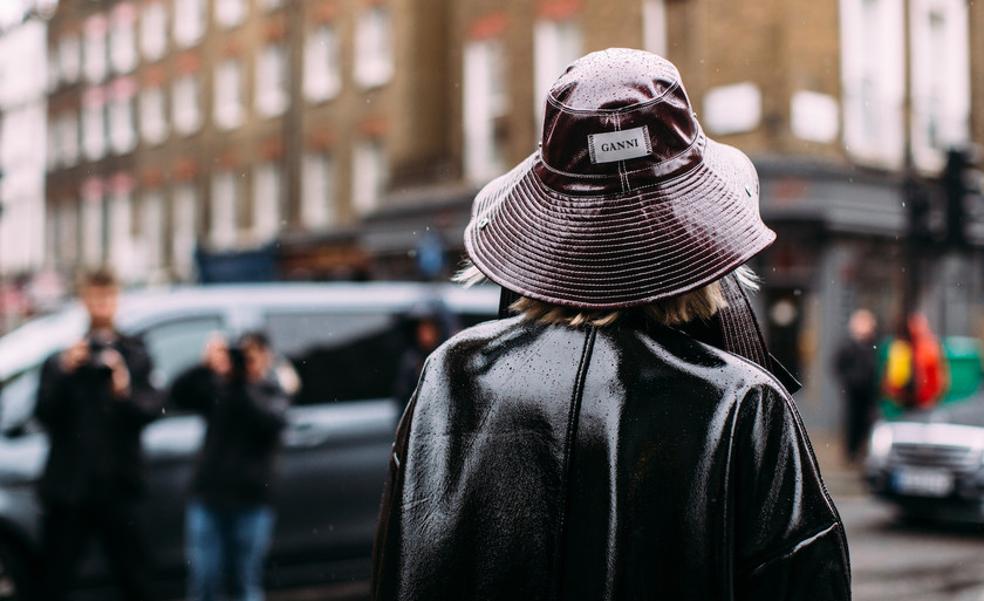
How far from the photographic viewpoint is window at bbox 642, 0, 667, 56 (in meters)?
17.8

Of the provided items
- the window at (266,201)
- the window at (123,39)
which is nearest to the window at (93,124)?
the window at (123,39)

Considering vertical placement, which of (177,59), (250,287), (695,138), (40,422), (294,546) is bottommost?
(294,546)

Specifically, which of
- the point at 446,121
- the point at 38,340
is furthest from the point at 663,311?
the point at 446,121

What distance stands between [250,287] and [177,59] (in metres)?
28.8

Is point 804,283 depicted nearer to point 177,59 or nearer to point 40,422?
point 40,422

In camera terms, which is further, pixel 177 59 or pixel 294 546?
pixel 177 59

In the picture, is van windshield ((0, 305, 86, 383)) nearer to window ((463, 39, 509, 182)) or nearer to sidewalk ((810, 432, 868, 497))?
sidewalk ((810, 432, 868, 497))

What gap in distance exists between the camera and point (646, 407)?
4.81 feet

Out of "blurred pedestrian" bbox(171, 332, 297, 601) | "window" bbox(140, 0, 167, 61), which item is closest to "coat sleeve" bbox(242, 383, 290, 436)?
"blurred pedestrian" bbox(171, 332, 297, 601)

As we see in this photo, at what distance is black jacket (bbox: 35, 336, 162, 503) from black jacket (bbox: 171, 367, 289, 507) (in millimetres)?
339

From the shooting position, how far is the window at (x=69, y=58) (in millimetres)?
41250

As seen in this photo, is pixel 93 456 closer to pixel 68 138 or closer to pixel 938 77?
pixel 938 77

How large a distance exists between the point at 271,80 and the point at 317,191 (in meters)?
3.69

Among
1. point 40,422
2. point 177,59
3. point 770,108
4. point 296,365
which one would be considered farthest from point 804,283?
point 177,59
